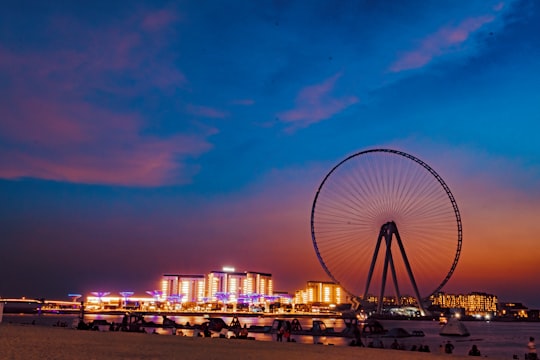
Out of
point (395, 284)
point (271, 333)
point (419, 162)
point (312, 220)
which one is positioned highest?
point (419, 162)

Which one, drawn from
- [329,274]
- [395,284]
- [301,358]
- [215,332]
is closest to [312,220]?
[329,274]

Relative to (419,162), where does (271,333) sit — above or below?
below

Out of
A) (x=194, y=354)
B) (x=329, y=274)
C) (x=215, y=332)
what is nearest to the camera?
(x=194, y=354)

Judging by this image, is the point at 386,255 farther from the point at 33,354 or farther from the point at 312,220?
the point at 33,354

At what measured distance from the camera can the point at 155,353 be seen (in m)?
22.2

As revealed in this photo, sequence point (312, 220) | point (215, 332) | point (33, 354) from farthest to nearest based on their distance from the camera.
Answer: point (312, 220), point (215, 332), point (33, 354)

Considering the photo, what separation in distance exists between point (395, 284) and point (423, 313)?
29193mm

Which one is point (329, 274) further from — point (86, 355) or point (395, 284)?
point (86, 355)

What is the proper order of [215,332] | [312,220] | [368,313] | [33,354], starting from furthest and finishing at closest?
[368,313], [312,220], [215,332], [33,354]

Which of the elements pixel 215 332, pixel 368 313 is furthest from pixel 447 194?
pixel 368 313

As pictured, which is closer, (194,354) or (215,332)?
(194,354)

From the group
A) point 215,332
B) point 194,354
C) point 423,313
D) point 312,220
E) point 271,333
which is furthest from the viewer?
point 423,313

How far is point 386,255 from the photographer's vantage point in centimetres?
11812

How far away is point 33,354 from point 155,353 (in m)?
4.69
